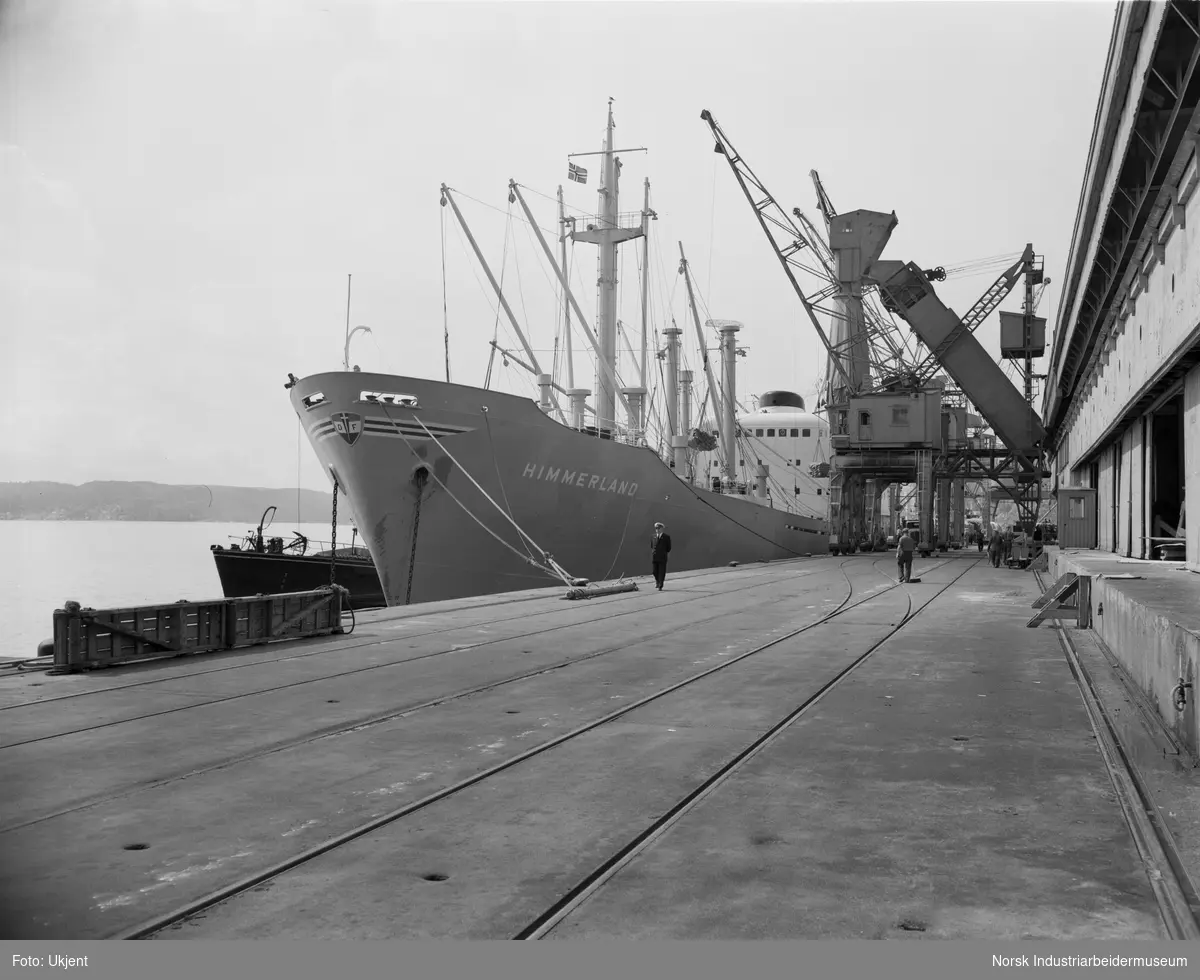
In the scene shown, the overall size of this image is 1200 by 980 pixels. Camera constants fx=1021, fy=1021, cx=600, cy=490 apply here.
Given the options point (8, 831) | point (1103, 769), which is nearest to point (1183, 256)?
point (1103, 769)

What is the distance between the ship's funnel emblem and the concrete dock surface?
1141cm

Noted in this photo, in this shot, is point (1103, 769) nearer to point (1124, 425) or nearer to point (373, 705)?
point (373, 705)

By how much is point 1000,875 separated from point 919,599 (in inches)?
634

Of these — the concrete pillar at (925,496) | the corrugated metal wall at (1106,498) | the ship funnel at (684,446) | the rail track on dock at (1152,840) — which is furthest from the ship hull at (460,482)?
the concrete pillar at (925,496)

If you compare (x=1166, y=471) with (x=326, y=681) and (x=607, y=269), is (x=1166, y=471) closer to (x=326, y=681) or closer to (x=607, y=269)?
(x=326, y=681)

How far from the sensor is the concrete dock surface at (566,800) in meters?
3.84

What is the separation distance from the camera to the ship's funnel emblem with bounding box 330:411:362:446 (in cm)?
2206

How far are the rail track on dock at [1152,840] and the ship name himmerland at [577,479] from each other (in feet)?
58.2

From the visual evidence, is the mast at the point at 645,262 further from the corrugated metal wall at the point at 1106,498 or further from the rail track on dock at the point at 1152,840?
the rail track on dock at the point at 1152,840

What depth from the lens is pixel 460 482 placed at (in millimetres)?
23250

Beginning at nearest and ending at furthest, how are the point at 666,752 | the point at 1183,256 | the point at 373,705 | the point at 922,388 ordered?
the point at 666,752 → the point at 373,705 → the point at 1183,256 → the point at 922,388

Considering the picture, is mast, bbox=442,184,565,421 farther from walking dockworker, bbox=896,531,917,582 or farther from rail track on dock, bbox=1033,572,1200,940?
rail track on dock, bbox=1033,572,1200,940

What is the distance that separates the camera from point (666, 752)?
668cm

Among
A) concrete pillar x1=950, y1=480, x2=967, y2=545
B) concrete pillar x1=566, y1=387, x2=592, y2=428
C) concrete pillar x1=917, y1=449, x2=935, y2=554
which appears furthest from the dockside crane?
concrete pillar x1=950, y1=480, x2=967, y2=545
